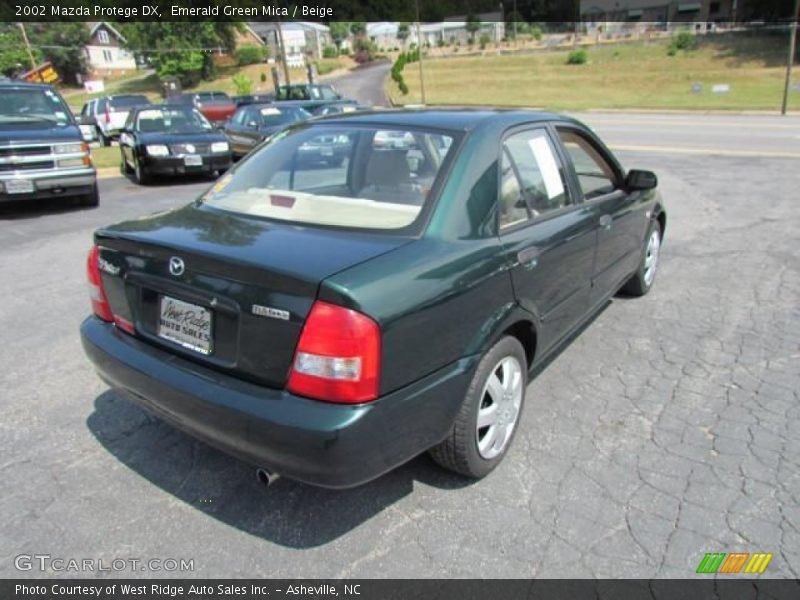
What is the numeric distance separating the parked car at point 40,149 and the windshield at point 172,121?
2.43 metres

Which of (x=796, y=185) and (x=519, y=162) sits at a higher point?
(x=519, y=162)

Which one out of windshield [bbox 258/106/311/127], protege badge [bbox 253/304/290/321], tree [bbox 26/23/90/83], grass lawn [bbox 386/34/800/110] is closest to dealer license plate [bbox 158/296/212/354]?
protege badge [bbox 253/304/290/321]

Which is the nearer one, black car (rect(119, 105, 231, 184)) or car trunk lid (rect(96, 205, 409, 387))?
car trunk lid (rect(96, 205, 409, 387))

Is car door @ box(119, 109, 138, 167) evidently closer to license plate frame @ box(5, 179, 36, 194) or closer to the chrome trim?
the chrome trim

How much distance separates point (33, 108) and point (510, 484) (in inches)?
378

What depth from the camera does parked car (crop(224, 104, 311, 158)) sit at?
43.9 feet

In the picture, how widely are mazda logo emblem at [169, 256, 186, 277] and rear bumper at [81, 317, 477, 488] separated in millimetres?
372

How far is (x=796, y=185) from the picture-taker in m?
10.2

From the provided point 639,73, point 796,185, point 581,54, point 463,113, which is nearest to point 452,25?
point 581,54

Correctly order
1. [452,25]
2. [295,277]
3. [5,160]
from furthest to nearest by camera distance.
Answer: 1. [452,25]
2. [5,160]
3. [295,277]

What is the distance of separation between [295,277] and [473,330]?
32.3 inches

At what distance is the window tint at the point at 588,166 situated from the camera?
3.74 meters

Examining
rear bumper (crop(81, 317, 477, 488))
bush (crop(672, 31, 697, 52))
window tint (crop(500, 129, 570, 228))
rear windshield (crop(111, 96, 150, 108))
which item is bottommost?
rear bumper (crop(81, 317, 477, 488))

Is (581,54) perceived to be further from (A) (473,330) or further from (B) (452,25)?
(A) (473,330)
